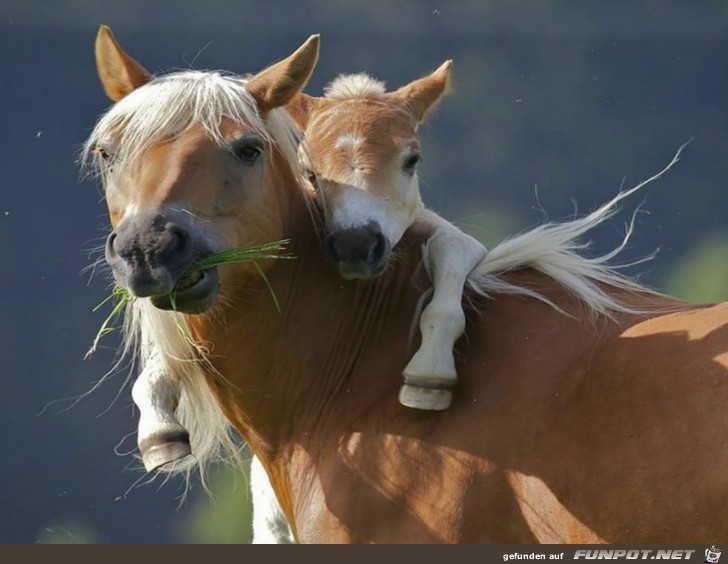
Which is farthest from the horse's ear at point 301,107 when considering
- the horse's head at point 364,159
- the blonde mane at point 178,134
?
the blonde mane at point 178,134

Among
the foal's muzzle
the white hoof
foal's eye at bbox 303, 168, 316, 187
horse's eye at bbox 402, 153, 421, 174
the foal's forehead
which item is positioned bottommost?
the white hoof

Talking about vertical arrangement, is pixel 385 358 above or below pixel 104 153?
below

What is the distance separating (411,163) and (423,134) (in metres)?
3.64

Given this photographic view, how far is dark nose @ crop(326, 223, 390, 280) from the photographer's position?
2883mm

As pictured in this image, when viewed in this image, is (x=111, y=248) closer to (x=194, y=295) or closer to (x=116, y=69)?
(x=194, y=295)

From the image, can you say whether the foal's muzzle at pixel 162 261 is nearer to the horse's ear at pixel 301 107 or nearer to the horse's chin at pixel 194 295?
the horse's chin at pixel 194 295

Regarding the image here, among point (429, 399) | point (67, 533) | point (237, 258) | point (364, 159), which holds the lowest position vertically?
point (67, 533)

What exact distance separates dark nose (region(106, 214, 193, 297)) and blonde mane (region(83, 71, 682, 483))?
0.92ft

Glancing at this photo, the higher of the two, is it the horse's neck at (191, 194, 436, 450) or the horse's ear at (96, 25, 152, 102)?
the horse's ear at (96, 25, 152, 102)

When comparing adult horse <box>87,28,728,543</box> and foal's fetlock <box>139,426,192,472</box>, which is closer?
adult horse <box>87,28,728,543</box>

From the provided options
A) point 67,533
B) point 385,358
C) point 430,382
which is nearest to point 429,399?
point 430,382

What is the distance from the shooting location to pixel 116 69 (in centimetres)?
304

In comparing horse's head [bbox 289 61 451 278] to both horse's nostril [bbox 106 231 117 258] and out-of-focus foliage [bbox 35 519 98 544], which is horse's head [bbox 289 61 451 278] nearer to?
horse's nostril [bbox 106 231 117 258]

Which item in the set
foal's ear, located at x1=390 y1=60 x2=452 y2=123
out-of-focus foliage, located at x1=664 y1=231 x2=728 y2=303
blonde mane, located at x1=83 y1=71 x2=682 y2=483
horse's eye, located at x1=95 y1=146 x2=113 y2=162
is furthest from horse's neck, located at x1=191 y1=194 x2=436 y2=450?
out-of-focus foliage, located at x1=664 y1=231 x2=728 y2=303
